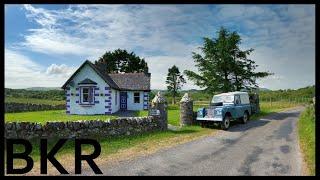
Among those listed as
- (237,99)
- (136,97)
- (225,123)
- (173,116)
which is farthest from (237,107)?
(136,97)

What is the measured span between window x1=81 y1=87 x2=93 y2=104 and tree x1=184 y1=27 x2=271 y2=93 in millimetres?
9236

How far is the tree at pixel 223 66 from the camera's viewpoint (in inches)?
1198

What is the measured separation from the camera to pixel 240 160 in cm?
1140

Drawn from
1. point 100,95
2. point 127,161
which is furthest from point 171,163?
point 100,95

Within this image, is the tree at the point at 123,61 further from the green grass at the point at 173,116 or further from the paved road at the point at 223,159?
the paved road at the point at 223,159

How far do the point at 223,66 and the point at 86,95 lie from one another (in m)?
13.2

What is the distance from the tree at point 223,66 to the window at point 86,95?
924 cm

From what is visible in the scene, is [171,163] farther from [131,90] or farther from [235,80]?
[131,90]

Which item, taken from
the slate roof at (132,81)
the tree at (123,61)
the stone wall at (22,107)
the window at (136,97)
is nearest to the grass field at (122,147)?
the slate roof at (132,81)

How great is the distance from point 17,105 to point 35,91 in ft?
113

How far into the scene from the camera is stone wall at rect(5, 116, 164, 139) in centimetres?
1338

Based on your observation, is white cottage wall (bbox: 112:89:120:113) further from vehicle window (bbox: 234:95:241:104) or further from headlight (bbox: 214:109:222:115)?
headlight (bbox: 214:109:222:115)

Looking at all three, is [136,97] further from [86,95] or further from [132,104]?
[86,95]

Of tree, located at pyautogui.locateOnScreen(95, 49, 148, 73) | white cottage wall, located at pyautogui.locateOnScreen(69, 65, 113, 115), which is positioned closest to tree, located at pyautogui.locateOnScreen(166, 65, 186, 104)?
tree, located at pyautogui.locateOnScreen(95, 49, 148, 73)
